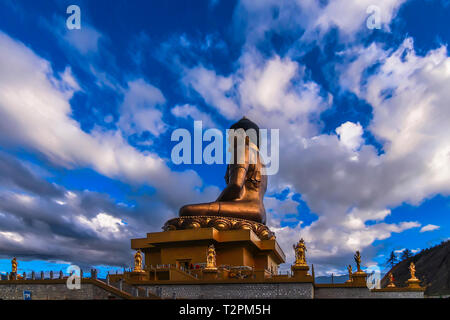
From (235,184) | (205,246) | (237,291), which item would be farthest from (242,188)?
(237,291)

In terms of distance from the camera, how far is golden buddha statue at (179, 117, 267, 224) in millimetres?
23469

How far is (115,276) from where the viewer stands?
19.6 m

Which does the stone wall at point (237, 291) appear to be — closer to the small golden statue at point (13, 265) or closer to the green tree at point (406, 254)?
the small golden statue at point (13, 265)

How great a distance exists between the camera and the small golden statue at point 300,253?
53.7 ft

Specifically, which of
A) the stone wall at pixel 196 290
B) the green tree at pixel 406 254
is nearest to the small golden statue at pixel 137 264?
the stone wall at pixel 196 290

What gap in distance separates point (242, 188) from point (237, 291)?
11178mm

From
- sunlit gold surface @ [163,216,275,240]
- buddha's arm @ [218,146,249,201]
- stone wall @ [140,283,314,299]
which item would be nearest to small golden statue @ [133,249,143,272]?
stone wall @ [140,283,314,299]

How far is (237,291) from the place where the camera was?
1568 centimetres

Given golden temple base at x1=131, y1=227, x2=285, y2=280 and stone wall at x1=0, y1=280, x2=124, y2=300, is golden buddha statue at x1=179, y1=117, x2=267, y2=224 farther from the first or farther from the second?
stone wall at x1=0, y1=280, x2=124, y2=300

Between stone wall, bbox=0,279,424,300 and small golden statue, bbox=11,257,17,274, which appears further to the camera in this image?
small golden statue, bbox=11,257,17,274

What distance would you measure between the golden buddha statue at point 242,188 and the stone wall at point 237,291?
7.46 m

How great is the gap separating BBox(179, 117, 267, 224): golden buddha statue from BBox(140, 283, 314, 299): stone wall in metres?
7.46
